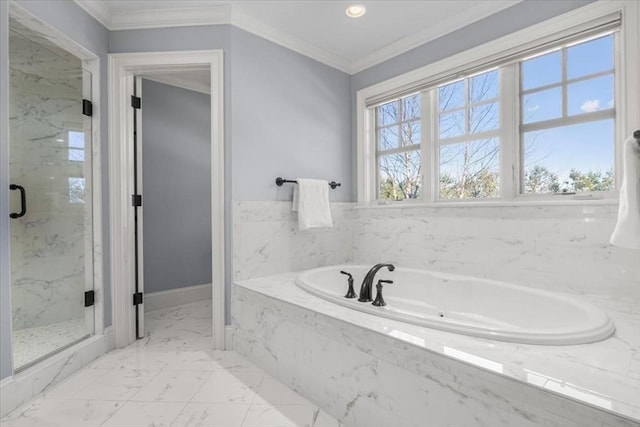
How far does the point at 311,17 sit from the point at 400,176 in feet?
4.75

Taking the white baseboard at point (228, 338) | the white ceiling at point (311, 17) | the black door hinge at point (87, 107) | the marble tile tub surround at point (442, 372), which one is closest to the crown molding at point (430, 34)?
Result: the white ceiling at point (311, 17)

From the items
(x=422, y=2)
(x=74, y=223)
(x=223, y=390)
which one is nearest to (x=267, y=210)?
(x=223, y=390)

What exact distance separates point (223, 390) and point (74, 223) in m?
1.63

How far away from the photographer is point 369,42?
2.61 meters

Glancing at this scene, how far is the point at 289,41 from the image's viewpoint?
2.52 meters

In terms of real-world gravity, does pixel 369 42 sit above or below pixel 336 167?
above

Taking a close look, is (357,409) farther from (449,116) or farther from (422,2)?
(422,2)

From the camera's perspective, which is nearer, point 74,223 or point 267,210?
point 74,223

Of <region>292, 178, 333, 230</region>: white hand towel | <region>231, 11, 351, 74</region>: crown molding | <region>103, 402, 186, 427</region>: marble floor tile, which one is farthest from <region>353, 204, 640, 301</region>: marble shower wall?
<region>103, 402, 186, 427</region>: marble floor tile

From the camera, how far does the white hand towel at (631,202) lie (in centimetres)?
125

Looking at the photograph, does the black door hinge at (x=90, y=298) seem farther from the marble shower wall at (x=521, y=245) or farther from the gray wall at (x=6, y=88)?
the marble shower wall at (x=521, y=245)

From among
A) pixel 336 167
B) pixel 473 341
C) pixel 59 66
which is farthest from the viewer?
pixel 336 167

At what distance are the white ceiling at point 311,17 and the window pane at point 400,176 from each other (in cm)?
90

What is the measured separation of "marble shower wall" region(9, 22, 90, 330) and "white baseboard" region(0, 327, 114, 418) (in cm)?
29
